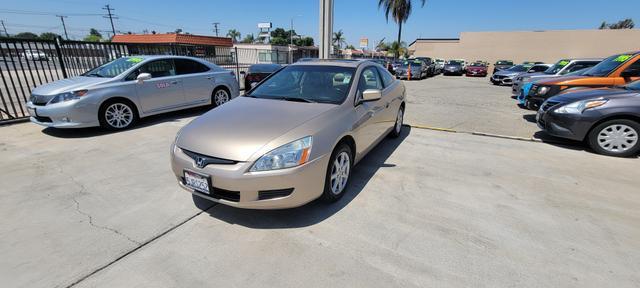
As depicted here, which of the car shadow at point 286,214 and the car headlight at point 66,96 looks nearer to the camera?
the car shadow at point 286,214

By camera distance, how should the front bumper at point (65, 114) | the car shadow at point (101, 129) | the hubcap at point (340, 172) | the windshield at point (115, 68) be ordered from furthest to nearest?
1. the windshield at point (115, 68)
2. the car shadow at point (101, 129)
3. the front bumper at point (65, 114)
4. the hubcap at point (340, 172)

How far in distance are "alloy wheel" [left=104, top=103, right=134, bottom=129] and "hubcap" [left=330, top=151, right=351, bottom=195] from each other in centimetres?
515

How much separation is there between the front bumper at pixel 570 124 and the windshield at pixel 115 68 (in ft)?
26.8

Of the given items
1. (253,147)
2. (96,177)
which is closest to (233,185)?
(253,147)

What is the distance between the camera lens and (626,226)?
9.29 ft

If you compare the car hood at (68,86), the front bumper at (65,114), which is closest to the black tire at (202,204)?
the front bumper at (65,114)

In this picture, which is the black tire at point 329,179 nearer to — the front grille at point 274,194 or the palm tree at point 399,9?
→ the front grille at point 274,194

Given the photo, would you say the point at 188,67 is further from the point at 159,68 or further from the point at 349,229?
the point at 349,229

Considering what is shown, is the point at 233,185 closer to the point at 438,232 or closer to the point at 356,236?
the point at 356,236

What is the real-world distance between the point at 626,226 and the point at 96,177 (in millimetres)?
5947

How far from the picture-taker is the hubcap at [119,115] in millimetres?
5838

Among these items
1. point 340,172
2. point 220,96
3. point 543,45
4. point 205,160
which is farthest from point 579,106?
point 543,45

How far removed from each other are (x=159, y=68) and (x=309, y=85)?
4.54 meters

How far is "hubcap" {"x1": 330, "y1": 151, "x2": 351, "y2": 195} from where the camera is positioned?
121 inches
